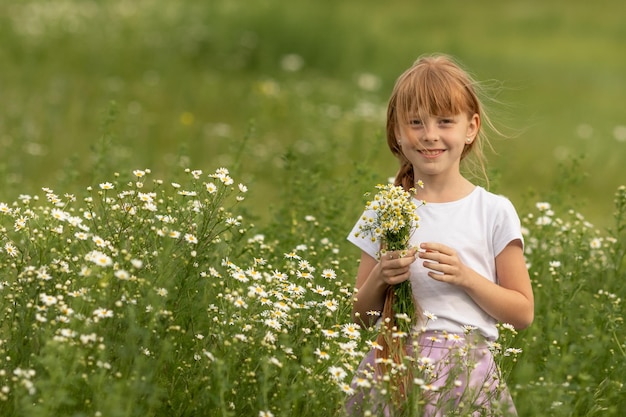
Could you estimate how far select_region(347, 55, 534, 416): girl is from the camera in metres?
3.77

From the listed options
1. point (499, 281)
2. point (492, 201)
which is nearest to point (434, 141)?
point (492, 201)

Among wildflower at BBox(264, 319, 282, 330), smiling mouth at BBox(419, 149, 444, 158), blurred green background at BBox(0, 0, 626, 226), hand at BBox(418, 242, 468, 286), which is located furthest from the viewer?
blurred green background at BBox(0, 0, 626, 226)

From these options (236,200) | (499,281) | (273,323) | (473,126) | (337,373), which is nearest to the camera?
(337,373)

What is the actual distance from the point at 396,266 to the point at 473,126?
2.29ft

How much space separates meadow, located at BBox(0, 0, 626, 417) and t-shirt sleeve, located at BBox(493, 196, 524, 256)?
0.45m

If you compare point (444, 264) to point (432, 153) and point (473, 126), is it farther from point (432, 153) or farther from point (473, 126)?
point (473, 126)

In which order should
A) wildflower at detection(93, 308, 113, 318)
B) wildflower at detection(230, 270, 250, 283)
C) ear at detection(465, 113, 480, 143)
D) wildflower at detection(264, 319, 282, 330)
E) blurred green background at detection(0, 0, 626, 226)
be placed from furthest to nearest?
blurred green background at detection(0, 0, 626, 226), ear at detection(465, 113, 480, 143), wildflower at detection(230, 270, 250, 283), wildflower at detection(264, 319, 282, 330), wildflower at detection(93, 308, 113, 318)

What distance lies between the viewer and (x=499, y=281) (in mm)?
4008

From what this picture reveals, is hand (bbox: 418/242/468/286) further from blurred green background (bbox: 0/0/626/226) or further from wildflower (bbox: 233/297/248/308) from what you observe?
blurred green background (bbox: 0/0/626/226)

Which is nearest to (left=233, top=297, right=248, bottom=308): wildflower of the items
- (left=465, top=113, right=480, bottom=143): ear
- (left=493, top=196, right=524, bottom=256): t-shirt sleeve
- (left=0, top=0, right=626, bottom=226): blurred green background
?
(left=493, top=196, right=524, bottom=256): t-shirt sleeve

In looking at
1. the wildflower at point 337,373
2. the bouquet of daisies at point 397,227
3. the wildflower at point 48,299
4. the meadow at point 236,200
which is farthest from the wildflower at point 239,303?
the wildflower at point 48,299

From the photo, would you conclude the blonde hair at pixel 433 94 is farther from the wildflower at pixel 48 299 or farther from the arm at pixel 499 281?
the wildflower at pixel 48 299

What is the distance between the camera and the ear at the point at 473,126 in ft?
13.4

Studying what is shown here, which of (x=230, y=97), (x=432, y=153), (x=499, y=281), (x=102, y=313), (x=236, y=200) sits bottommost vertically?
(x=102, y=313)
